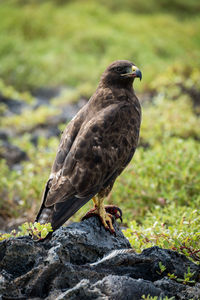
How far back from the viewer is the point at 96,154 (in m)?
4.16

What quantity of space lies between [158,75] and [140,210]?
19.2 feet

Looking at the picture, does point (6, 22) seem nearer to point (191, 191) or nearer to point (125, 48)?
point (125, 48)

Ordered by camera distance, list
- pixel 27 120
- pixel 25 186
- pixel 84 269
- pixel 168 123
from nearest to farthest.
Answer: pixel 84 269
pixel 25 186
pixel 168 123
pixel 27 120

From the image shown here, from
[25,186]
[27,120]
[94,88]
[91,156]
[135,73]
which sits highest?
[135,73]

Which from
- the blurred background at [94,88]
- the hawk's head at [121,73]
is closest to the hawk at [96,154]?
the hawk's head at [121,73]

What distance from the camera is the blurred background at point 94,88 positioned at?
6.04 metres

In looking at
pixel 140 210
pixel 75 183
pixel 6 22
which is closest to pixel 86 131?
pixel 75 183

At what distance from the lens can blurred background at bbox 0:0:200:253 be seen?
238 inches

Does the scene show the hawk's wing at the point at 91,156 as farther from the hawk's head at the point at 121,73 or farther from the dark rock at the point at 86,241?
the hawk's head at the point at 121,73

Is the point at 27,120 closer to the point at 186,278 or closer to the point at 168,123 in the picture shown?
the point at 168,123

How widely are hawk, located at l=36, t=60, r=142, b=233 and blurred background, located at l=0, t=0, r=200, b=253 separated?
74 centimetres

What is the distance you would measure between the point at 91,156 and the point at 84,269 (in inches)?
50.1

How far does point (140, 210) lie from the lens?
5887 mm

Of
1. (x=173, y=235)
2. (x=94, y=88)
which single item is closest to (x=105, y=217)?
(x=173, y=235)
